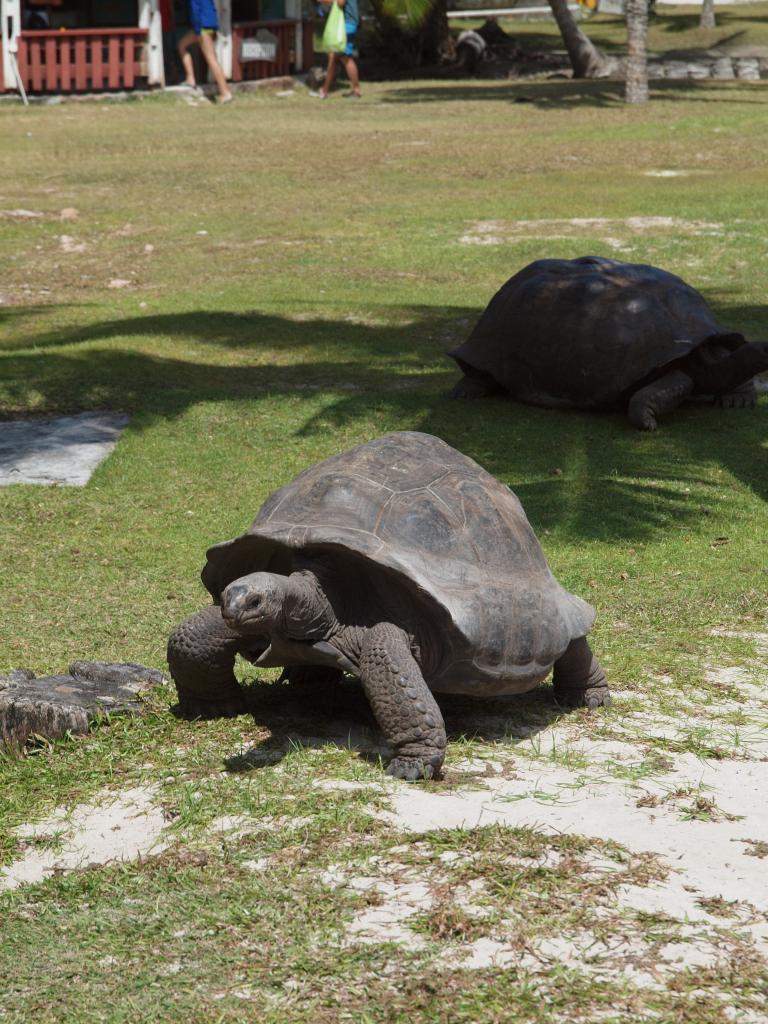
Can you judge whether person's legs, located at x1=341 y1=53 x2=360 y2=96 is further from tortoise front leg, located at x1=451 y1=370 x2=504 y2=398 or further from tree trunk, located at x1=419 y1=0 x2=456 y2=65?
tortoise front leg, located at x1=451 y1=370 x2=504 y2=398

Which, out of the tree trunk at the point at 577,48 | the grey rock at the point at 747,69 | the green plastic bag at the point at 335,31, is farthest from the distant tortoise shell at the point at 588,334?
the grey rock at the point at 747,69

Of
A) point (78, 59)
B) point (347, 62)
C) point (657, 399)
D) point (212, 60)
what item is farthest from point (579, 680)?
point (347, 62)

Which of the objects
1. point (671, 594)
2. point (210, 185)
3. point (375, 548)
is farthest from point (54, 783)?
point (210, 185)

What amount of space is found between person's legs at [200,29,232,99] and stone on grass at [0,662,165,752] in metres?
20.2

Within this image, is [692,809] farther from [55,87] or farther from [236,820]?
[55,87]

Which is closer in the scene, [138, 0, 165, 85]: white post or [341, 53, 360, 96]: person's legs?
[138, 0, 165, 85]: white post

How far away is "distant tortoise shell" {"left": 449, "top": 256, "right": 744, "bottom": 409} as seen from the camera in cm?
859

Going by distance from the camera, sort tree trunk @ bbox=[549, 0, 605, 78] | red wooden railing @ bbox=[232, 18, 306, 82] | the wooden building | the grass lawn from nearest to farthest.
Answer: the grass lawn < the wooden building < red wooden railing @ bbox=[232, 18, 306, 82] < tree trunk @ bbox=[549, 0, 605, 78]

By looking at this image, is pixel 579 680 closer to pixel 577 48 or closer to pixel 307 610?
pixel 307 610

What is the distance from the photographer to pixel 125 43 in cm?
2316

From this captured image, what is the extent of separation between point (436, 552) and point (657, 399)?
490 cm

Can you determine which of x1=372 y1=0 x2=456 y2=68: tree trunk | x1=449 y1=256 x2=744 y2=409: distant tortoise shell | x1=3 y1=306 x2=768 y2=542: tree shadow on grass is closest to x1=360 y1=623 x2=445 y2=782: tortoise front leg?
x1=3 y1=306 x2=768 y2=542: tree shadow on grass

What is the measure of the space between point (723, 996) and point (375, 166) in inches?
636

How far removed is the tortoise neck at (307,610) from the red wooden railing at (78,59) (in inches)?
812
